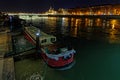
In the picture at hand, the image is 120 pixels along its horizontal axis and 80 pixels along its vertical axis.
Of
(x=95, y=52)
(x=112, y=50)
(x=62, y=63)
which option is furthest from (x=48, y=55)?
(x=112, y=50)

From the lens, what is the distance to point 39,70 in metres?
19.2

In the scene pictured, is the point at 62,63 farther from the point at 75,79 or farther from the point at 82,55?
the point at 82,55

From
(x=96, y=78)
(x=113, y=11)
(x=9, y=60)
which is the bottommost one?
(x=96, y=78)

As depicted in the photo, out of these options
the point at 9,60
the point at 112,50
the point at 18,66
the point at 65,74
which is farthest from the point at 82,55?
the point at 9,60

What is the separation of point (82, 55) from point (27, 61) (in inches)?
314

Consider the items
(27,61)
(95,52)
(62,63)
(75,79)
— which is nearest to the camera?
(75,79)

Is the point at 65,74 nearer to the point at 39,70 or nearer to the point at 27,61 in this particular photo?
the point at 39,70

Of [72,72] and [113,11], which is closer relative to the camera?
[72,72]

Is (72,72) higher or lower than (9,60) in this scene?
lower

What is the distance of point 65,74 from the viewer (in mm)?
18688

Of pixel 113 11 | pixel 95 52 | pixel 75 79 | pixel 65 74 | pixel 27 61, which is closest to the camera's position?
pixel 75 79

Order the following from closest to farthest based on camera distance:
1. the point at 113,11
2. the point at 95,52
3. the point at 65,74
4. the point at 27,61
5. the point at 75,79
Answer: the point at 75,79 < the point at 65,74 < the point at 27,61 < the point at 95,52 < the point at 113,11

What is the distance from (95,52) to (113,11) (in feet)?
561

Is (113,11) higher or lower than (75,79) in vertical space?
higher
